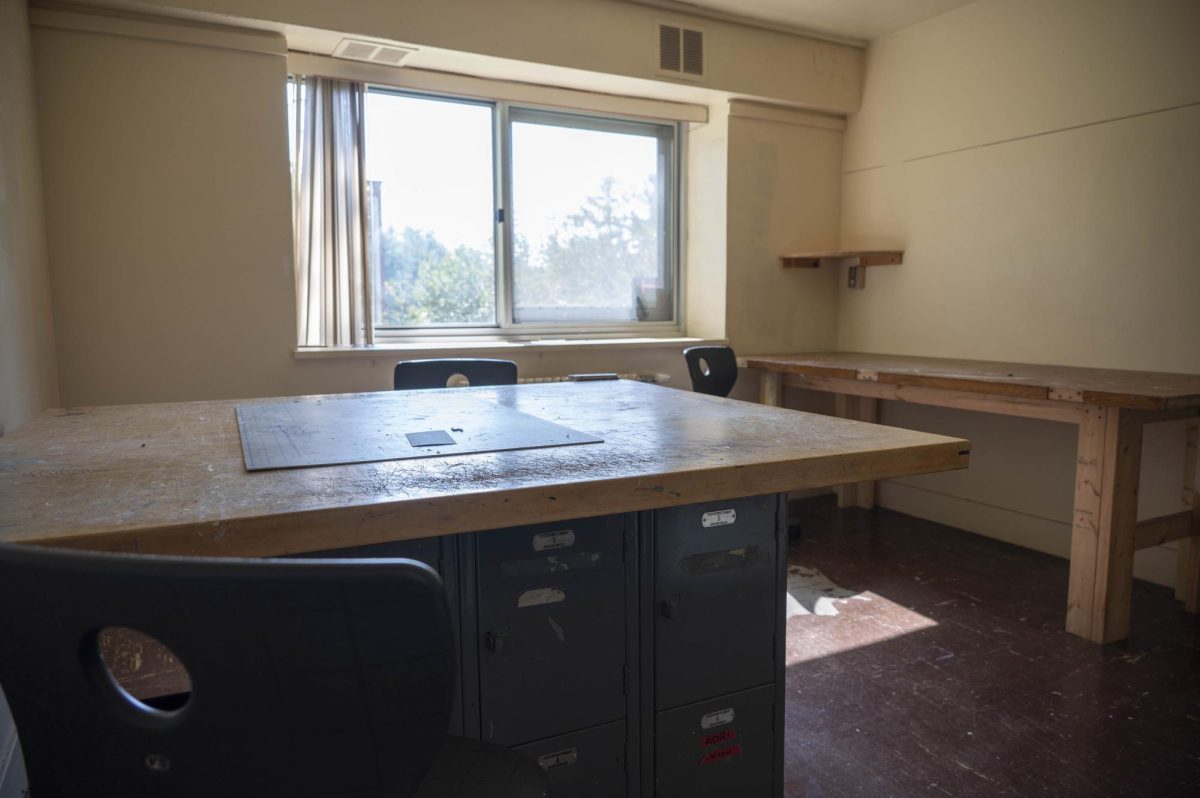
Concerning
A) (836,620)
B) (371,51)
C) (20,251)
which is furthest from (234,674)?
(371,51)

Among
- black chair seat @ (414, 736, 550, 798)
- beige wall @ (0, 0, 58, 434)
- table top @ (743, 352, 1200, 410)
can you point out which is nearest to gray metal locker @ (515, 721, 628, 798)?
black chair seat @ (414, 736, 550, 798)

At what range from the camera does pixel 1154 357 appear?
10.7ft

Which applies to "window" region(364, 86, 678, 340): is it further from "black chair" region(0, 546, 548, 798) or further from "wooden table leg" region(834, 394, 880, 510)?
"black chair" region(0, 546, 548, 798)

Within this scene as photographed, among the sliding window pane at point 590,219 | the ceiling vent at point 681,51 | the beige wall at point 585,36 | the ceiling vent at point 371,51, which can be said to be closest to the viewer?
the beige wall at point 585,36

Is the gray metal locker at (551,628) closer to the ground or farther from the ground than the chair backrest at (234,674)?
closer to the ground

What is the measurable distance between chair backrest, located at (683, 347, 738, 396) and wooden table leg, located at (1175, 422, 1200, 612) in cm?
184

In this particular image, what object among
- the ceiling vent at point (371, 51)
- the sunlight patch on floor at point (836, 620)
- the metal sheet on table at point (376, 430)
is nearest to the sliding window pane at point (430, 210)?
the ceiling vent at point (371, 51)

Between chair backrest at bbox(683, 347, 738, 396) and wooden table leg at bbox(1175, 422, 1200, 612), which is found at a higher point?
chair backrest at bbox(683, 347, 738, 396)

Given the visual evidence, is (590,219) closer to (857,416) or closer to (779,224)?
(779,224)

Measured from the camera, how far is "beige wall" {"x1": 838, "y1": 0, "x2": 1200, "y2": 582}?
322cm

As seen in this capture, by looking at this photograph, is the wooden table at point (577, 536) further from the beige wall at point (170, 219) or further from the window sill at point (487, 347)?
the window sill at point (487, 347)

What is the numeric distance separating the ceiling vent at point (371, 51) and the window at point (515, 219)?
0.95ft

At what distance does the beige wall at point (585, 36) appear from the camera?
10.5ft

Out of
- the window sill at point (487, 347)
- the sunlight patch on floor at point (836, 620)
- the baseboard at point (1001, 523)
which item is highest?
the window sill at point (487, 347)
